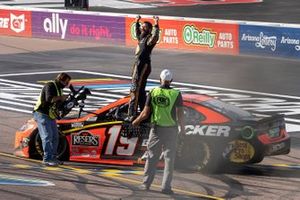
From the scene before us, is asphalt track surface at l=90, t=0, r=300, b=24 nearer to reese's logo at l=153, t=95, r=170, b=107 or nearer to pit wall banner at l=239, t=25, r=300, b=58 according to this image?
pit wall banner at l=239, t=25, r=300, b=58

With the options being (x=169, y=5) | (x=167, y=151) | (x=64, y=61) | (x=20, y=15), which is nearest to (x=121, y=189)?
(x=167, y=151)

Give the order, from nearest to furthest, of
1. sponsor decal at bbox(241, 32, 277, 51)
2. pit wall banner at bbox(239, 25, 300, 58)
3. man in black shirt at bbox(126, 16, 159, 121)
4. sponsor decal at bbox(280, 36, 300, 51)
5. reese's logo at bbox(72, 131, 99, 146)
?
reese's logo at bbox(72, 131, 99, 146) < man in black shirt at bbox(126, 16, 159, 121) < sponsor decal at bbox(280, 36, 300, 51) < pit wall banner at bbox(239, 25, 300, 58) < sponsor decal at bbox(241, 32, 277, 51)

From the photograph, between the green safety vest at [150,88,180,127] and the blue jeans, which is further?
the blue jeans

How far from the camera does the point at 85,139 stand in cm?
1473

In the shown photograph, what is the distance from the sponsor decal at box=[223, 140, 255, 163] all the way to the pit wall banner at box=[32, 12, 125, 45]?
74.5ft

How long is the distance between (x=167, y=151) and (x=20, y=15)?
1131 inches

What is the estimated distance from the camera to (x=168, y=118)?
40.1ft

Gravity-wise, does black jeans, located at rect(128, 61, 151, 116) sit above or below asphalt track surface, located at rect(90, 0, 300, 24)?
below

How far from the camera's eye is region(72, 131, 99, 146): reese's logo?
14.7 metres

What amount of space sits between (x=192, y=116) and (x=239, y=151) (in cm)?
103

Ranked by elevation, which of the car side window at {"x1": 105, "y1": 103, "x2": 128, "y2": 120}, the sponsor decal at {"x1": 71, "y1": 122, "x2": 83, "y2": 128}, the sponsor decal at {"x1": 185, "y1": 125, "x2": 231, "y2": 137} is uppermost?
the car side window at {"x1": 105, "y1": 103, "x2": 128, "y2": 120}

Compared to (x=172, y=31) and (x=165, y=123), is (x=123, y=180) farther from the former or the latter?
(x=172, y=31)

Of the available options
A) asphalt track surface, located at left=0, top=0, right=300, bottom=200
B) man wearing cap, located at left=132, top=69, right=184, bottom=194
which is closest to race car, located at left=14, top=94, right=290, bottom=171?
asphalt track surface, located at left=0, top=0, right=300, bottom=200

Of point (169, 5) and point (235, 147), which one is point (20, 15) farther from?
point (235, 147)
